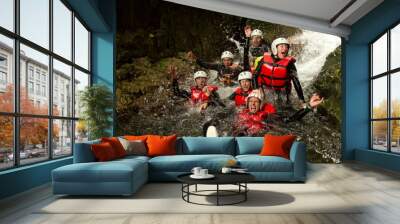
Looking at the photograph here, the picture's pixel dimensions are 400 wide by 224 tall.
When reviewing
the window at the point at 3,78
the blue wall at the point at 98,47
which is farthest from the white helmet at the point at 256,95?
the window at the point at 3,78

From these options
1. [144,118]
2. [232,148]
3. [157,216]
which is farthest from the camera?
[144,118]

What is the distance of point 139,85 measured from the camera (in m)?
9.55

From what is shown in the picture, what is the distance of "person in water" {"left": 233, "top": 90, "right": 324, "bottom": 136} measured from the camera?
9.58m

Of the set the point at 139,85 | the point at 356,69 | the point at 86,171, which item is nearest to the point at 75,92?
the point at 139,85

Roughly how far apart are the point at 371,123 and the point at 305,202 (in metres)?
5.84

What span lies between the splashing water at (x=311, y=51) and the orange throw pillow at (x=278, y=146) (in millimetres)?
3199

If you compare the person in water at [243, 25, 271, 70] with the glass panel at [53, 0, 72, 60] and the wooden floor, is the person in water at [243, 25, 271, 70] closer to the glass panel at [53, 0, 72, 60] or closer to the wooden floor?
the glass panel at [53, 0, 72, 60]

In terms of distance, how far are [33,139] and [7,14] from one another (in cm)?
189

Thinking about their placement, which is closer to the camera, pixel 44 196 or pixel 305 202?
pixel 305 202

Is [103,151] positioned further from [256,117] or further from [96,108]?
[256,117]

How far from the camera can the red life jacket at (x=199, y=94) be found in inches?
380

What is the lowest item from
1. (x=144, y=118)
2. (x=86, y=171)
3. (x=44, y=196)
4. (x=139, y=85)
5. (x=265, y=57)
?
(x=44, y=196)

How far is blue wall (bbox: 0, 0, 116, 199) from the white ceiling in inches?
67.9

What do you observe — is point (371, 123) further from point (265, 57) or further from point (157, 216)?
point (157, 216)
